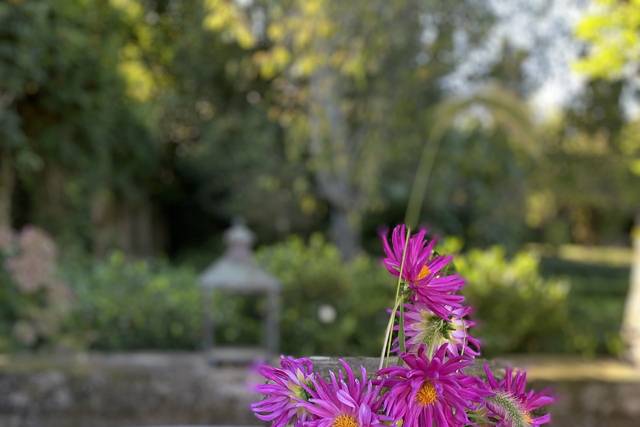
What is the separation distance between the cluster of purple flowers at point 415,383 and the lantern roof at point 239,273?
4.12m

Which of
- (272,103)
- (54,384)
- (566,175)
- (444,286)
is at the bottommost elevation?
(54,384)

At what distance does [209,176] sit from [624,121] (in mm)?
8317

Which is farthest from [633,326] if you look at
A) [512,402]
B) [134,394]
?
[512,402]

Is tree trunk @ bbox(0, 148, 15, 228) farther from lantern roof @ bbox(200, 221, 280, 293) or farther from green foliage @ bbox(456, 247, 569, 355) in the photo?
green foliage @ bbox(456, 247, 569, 355)

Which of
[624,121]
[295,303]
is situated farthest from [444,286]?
[624,121]

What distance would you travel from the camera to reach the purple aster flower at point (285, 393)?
38.6 inches

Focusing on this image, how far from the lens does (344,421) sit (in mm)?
934

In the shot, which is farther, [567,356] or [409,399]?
[567,356]

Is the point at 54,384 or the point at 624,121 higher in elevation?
the point at 624,121

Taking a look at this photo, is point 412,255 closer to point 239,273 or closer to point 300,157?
point 239,273

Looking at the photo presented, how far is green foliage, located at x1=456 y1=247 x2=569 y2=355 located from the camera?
222 inches

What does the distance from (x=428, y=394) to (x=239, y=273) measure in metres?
4.35

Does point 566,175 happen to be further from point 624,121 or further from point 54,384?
point 54,384

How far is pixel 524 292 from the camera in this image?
5719 mm
